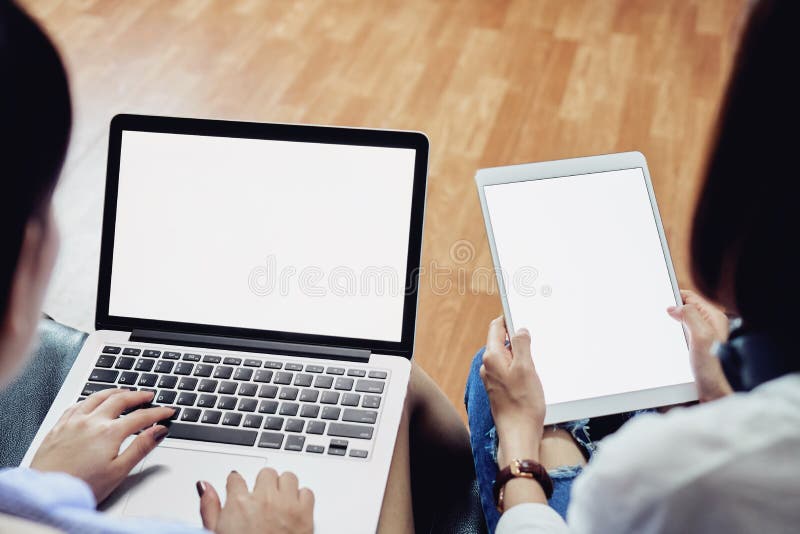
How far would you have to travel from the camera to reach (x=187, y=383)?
0.76 meters

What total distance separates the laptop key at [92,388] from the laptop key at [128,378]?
0.04 feet

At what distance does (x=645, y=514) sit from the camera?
1.44ft

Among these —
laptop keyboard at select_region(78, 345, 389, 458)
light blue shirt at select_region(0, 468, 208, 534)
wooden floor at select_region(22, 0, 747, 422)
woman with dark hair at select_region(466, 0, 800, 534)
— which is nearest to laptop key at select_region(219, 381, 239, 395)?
laptop keyboard at select_region(78, 345, 389, 458)

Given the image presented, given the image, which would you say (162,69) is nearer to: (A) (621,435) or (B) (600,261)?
(B) (600,261)

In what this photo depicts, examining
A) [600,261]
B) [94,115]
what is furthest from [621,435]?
[94,115]

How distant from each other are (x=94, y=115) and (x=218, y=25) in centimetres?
57

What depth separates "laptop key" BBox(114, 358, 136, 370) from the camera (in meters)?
0.78

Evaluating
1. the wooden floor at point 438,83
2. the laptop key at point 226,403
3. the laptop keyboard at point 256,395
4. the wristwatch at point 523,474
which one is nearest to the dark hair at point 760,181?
the wristwatch at point 523,474

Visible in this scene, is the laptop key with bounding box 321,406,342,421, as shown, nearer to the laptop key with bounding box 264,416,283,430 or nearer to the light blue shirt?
the laptop key with bounding box 264,416,283,430

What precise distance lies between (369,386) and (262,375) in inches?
4.7

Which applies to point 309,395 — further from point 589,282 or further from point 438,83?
point 438,83

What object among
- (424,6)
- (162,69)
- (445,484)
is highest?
(424,6)

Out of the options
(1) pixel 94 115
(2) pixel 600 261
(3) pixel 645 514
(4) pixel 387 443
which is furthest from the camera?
(1) pixel 94 115

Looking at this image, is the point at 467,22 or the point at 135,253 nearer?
the point at 135,253
